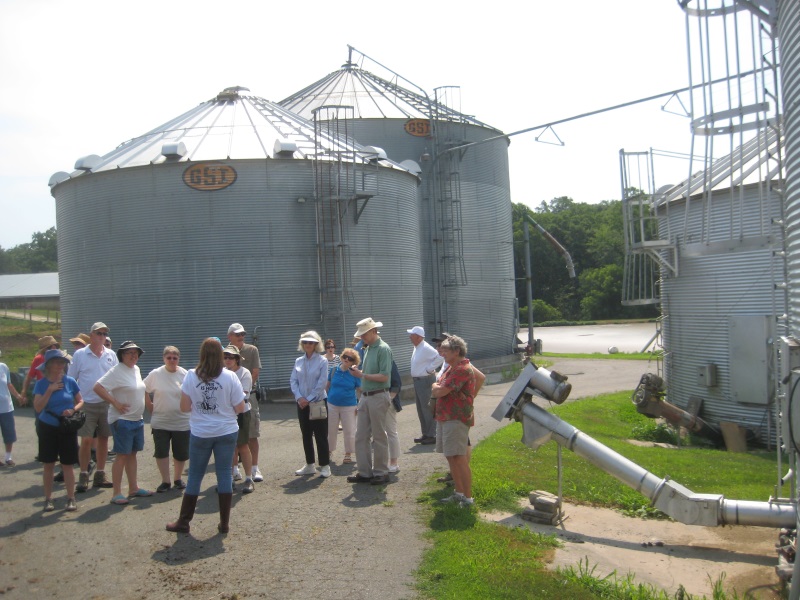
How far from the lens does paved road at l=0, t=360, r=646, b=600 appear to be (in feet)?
19.7

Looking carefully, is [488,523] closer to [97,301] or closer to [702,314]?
[702,314]

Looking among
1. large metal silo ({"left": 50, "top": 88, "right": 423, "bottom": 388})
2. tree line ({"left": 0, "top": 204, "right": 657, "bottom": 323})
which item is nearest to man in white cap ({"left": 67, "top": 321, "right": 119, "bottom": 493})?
large metal silo ({"left": 50, "top": 88, "right": 423, "bottom": 388})

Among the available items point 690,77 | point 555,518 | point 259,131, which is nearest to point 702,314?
point 690,77

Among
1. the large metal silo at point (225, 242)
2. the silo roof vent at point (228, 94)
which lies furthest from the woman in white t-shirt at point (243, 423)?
the silo roof vent at point (228, 94)

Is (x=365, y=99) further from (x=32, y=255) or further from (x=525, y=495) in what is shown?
(x=32, y=255)

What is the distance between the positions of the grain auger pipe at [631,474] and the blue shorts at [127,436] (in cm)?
410

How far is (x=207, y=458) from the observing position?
7.31 metres

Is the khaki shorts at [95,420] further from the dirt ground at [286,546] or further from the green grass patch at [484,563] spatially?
the green grass patch at [484,563]

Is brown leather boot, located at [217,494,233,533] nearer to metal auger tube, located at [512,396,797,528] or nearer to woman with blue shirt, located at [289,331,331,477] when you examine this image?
woman with blue shirt, located at [289,331,331,477]

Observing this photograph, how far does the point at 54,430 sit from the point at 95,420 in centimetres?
99

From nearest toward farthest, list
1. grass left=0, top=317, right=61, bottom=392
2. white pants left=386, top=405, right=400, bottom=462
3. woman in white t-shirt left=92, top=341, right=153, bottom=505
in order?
woman in white t-shirt left=92, top=341, right=153, bottom=505 → white pants left=386, top=405, right=400, bottom=462 → grass left=0, top=317, right=61, bottom=392

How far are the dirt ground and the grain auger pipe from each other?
387 mm

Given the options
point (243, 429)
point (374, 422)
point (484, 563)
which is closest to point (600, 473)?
point (374, 422)

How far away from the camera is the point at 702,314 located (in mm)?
15344
